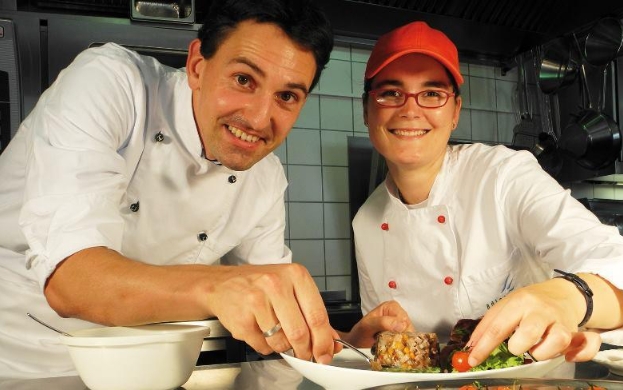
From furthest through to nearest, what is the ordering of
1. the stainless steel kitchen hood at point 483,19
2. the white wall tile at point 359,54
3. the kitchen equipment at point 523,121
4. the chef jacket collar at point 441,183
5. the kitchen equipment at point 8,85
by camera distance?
the kitchen equipment at point 523,121, the white wall tile at point 359,54, the stainless steel kitchen hood at point 483,19, the kitchen equipment at point 8,85, the chef jacket collar at point 441,183

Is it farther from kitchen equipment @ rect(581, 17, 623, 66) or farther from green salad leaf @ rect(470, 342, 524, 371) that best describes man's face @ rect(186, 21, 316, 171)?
kitchen equipment @ rect(581, 17, 623, 66)

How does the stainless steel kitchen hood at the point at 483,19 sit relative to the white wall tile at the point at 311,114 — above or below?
above

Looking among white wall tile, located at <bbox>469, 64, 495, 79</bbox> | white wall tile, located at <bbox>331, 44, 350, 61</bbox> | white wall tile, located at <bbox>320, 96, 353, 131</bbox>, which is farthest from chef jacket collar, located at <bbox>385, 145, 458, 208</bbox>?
white wall tile, located at <bbox>469, 64, 495, 79</bbox>

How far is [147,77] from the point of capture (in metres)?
1.53

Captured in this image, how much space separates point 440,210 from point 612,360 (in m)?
0.90

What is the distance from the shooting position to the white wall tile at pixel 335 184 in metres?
2.89

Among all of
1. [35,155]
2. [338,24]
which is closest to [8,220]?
[35,155]

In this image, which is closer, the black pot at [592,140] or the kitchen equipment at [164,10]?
the kitchen equipment at [164,10]

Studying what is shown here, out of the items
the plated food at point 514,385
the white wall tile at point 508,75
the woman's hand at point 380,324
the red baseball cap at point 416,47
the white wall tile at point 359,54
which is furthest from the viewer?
the white wall tile at point 508,75

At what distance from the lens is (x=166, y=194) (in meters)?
1.58

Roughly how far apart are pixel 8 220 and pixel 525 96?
8.72 ft

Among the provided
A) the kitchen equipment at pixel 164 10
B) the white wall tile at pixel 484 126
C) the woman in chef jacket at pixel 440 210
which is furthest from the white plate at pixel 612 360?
the white wall tile at pixel 484 126

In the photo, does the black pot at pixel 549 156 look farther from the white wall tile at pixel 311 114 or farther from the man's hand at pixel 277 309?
the man's hand at pixel 277 309

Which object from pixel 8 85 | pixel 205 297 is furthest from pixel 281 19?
pixel 8 85
